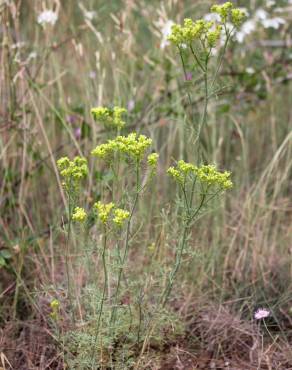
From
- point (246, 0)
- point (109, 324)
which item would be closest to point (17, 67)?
point (109, 324)

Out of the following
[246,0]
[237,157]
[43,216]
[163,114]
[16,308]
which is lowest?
[16,308]

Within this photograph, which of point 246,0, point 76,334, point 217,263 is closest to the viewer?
point 76,334

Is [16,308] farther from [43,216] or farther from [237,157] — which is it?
[237,157]

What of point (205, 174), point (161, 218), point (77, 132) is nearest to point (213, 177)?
point (205, 174)

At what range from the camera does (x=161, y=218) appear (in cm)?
247

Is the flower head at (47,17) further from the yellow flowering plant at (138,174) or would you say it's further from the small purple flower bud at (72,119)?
the yellow flowering plant at (138,174)

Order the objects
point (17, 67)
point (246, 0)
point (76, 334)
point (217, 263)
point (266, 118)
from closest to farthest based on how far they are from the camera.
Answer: point (76, 334)
point (217, 263)
point (17, 67)
point (266, 118)
point (246, 0)

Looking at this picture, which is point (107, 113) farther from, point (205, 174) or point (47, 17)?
point (47, 17)

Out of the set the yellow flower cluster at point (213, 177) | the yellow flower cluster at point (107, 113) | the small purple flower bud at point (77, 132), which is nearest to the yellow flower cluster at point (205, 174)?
the yellow flower cluster at point (213, 177)

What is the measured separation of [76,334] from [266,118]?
2.03 m

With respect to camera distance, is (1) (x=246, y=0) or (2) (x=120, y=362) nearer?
(2) (x=120, y=362)

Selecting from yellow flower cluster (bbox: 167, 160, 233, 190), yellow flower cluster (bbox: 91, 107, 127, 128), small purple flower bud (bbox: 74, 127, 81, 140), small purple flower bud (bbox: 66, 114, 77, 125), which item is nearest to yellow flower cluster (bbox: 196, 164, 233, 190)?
yellow flower cluster (bbox: 167, 160, 233, 190)

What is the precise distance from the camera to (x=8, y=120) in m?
2.51

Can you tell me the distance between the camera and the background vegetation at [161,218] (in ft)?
6.55
